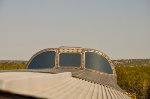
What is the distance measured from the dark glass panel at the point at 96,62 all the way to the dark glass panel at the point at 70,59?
408 millimetres

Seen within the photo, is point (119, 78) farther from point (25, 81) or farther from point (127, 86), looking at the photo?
point (25, 81)

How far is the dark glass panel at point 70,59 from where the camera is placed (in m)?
14.8

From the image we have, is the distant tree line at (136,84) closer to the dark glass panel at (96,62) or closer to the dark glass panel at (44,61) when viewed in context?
the dark glass panel at (96,62)

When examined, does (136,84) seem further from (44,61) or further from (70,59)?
(44,61)

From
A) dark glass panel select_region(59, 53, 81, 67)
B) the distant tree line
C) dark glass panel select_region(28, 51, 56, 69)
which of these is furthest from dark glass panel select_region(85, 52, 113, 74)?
the distant tree line

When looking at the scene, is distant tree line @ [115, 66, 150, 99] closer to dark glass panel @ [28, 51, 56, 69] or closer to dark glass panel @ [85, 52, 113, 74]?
dark glass panel @ [85, 52, 113, 74]

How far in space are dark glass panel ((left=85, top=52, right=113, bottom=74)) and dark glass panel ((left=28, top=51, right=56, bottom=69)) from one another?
160 cm

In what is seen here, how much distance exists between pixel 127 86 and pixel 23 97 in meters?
46.8

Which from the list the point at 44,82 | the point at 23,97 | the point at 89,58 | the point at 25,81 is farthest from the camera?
the point at 89,58

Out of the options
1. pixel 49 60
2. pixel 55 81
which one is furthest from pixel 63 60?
pixel 55 81

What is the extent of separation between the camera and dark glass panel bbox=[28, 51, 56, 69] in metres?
14.9

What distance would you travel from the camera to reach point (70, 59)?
14.9 meters

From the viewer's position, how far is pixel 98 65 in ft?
49.7

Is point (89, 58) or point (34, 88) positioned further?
point (89, 58)
